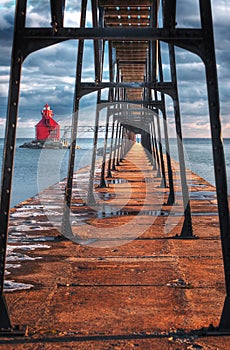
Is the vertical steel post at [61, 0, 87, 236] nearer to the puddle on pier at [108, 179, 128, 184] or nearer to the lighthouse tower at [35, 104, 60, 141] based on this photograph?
the puddle on pier at [108, 179, 128, 184]

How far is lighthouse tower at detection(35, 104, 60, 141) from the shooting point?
346 ft

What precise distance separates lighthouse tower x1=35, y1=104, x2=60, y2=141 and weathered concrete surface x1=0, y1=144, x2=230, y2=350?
97.4m

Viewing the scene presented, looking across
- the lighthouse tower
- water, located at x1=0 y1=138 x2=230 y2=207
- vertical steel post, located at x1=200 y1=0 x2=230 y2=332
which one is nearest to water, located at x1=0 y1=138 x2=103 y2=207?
water, located at x1=0 y1=138 x2=230 y2=207

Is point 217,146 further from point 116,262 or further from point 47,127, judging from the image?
point 47,127

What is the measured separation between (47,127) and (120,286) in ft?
354

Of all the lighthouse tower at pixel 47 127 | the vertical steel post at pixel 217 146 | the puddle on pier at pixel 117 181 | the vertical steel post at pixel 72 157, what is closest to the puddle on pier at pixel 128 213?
the vertical steel post at pixel 72 157

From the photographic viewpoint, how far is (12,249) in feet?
23.3

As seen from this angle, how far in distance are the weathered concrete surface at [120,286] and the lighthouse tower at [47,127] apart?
9740cm

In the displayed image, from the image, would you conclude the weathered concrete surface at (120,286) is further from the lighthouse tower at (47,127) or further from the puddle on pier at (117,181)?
the lighthouse tower at (47,127)

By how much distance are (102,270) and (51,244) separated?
1681 mm

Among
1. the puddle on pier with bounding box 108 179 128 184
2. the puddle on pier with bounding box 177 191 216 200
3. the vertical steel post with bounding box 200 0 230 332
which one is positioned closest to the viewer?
the vertical steel post with bounding box 200 0 230 332

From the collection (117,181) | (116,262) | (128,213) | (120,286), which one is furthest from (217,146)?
(117,181)

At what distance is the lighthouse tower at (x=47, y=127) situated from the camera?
346 feet

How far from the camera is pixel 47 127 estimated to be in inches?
4390
